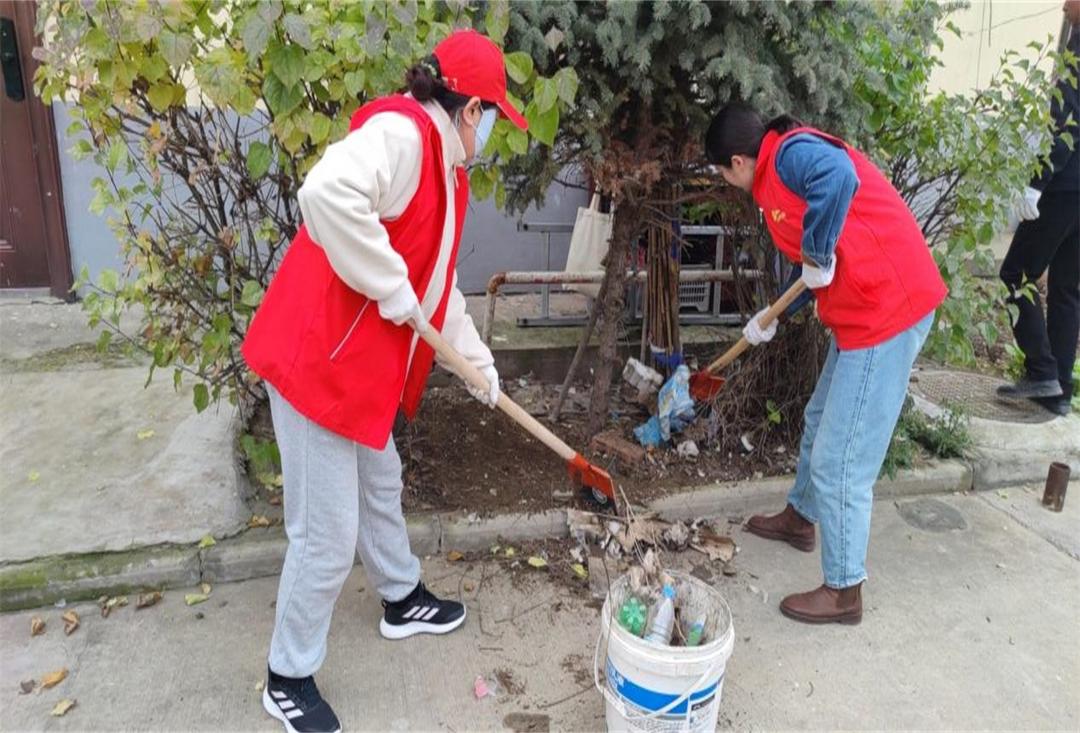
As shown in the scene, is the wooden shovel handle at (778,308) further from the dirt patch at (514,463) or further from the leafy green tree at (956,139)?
the leafy green tree at (956,139)

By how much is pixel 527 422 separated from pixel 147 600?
1587 mm

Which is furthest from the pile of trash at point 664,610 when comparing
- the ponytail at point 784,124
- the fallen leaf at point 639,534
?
the ponytail at point 784,124

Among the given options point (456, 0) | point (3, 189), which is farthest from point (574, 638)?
point (3, 189)

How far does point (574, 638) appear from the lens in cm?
283

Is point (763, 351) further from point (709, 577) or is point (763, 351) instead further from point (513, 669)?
point (513, 669)

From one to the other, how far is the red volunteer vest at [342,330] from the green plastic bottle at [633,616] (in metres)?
0.86

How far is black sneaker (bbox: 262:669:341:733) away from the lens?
233 cm

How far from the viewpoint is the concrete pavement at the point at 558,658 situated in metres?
2.47

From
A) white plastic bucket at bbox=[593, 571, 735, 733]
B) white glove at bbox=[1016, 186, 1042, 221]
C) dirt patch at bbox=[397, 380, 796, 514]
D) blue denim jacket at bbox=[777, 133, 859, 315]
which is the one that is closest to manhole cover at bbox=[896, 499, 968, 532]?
dirt patch at bbox=[397, 380, 796, 514]

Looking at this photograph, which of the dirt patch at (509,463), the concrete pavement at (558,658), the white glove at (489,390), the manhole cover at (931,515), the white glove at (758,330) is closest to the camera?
the concrete pavement at (558,658)

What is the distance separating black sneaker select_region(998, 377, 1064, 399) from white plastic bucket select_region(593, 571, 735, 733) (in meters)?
3.66

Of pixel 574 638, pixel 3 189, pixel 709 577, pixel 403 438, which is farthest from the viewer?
pixel 3 189

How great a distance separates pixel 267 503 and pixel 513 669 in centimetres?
140

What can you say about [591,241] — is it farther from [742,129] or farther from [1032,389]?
[1032,389]
